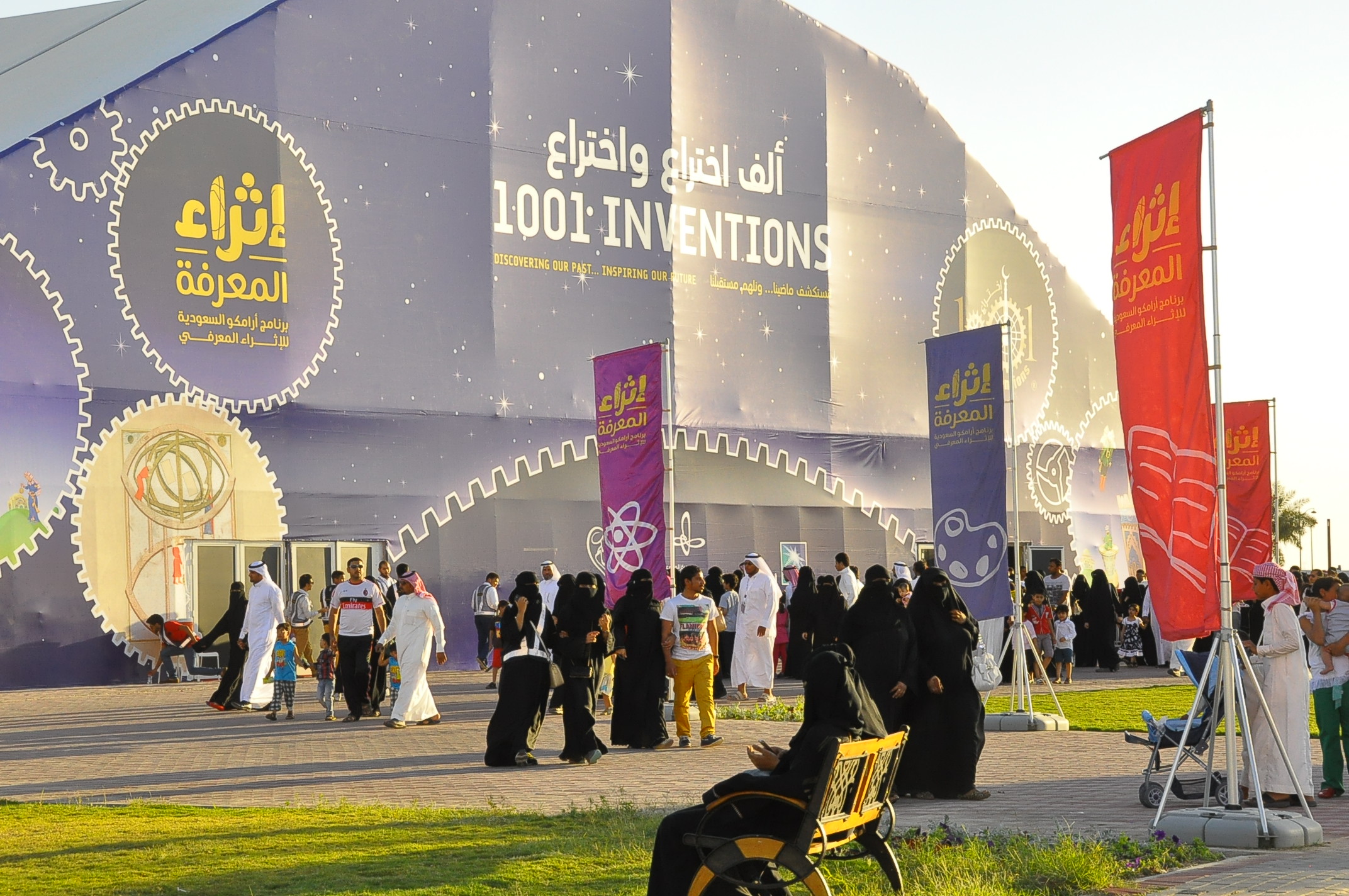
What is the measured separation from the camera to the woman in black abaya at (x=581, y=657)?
13102 millimetres

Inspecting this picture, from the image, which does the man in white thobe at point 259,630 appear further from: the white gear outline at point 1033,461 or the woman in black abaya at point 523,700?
the white gear outline at point 1033,461

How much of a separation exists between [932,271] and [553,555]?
969 centimetres

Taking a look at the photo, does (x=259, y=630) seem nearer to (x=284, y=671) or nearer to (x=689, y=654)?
(x=284, y=671)

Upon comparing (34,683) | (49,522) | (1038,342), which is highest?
(1038,342)

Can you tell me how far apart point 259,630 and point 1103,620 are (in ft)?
43.4

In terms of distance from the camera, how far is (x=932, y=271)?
29812 mm

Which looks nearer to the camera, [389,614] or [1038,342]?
[389,614]

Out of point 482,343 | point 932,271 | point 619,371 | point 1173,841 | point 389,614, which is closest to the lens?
point 1173,841

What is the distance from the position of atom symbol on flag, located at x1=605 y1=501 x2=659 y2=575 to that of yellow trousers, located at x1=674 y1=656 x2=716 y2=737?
1.62 m

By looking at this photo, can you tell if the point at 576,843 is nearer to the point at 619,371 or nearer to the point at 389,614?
the point at 619,371

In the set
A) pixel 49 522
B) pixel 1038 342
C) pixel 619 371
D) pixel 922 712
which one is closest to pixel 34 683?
pixel 49 522

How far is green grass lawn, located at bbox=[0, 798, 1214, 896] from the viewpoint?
285 inches

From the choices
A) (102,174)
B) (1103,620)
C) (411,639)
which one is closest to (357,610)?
(411,639)

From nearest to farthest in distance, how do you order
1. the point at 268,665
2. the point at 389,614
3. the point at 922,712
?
1. the point at 922,712
2. the point at 268,665
3. the point at 389,614
